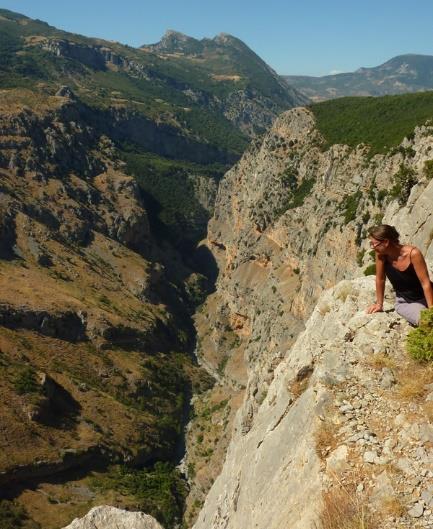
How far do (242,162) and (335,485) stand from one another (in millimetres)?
174194

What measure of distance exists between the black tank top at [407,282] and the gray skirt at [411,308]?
147 mm

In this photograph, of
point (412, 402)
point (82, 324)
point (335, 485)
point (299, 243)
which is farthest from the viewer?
point (82, 324)

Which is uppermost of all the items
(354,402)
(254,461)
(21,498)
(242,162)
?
(242,162)

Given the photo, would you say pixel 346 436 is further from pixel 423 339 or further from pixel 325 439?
pixel 423 339

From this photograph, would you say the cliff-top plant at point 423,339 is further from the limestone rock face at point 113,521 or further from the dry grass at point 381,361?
the limestone rock face at point 113,521

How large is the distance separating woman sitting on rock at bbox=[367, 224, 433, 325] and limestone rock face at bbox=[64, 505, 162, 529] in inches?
683

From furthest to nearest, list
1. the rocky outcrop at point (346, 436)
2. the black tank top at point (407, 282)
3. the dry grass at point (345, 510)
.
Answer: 1. the black tank top at point (407, 282)
2. the rocky outcrop at point (346, 436)
3. the dry grass at point (345, 510)

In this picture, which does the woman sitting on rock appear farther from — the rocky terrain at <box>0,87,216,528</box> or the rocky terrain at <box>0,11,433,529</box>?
the rocky terrain at <box>0,87,216,528</box>

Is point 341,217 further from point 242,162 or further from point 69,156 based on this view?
point 69,156

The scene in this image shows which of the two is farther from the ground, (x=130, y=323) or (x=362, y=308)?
(x=362, y=308)

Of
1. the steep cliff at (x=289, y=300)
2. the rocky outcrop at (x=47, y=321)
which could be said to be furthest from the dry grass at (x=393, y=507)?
the rocky outcrop at (x=47, y=321)

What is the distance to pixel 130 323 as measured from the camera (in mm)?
127938

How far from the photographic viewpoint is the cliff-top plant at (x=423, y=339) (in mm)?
15070

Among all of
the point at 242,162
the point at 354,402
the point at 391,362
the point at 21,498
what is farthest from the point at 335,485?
the point at 242,162
